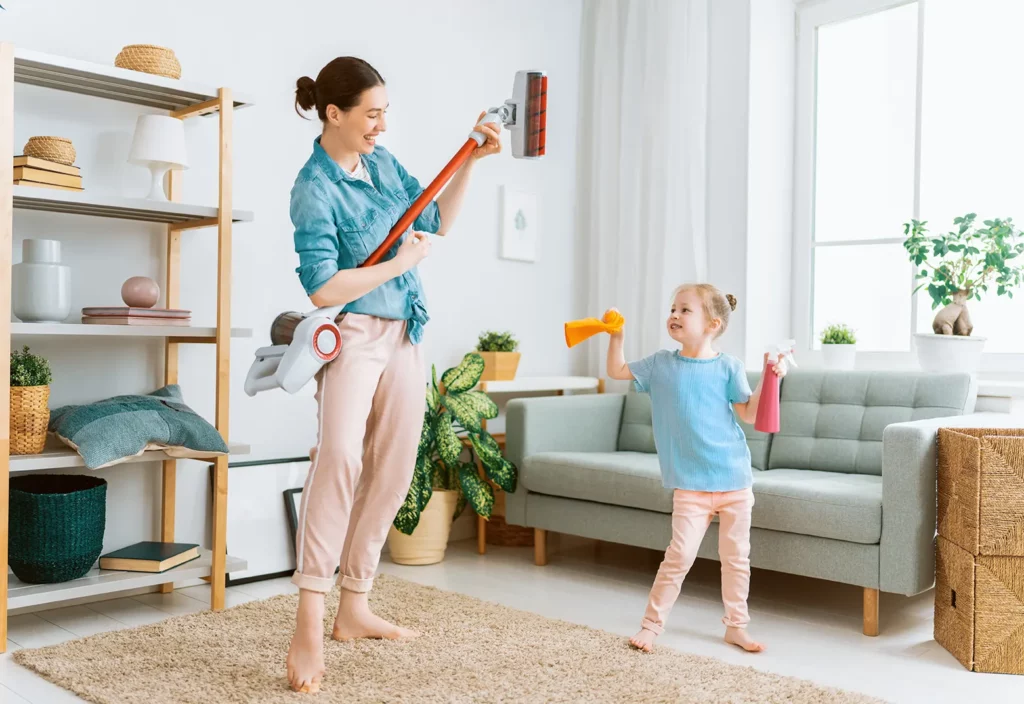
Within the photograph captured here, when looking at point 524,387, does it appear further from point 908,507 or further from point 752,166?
point 908,507

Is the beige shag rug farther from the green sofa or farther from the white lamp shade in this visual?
the white lamp shade

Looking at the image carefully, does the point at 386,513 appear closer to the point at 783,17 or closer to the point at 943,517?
the point at 943,517

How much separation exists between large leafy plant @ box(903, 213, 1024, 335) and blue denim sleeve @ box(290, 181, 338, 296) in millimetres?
2116

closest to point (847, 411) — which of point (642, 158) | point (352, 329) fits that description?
A: point (642, 158)

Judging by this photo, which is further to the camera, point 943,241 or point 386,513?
point 943,241

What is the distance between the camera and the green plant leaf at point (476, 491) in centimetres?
336

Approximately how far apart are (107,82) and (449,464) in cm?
161

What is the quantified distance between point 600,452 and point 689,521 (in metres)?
1.17

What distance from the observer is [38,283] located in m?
2.49

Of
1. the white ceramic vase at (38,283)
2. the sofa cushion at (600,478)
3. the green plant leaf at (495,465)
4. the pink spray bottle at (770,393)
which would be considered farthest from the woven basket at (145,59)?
the pink spray bottle at (770,393)

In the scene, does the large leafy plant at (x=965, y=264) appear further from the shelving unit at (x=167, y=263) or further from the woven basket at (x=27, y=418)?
the woven basket at (x=27, y=418)

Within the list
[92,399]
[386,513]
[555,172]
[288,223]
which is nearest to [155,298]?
[92,399]

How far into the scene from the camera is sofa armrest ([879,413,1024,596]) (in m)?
2.42

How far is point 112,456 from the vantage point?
8.05 feet
